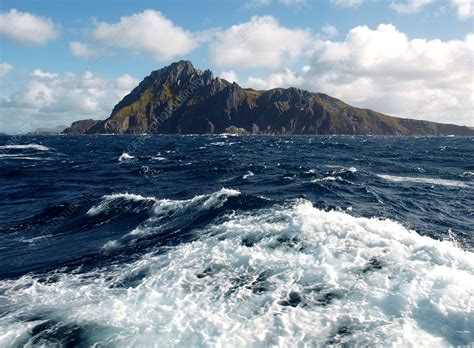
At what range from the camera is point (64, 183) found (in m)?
45.7

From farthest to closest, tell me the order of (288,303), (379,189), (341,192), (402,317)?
(379,189), (341,192), (288,303), (402,317)

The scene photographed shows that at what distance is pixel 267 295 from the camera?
15273 mm

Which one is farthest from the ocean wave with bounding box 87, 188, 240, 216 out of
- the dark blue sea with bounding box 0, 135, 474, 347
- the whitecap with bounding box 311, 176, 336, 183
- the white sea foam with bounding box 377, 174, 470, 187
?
the white sea foam with bounding box 377, 174, 470, 187

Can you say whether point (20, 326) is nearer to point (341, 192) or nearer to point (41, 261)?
point (41, 261)

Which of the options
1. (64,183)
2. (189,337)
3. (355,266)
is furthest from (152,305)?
(64,183)

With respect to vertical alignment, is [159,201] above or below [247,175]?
below

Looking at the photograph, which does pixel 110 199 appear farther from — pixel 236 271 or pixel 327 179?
pixel 327 179

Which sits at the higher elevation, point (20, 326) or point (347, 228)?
point (347, 228)

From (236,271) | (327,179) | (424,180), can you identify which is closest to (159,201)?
(236,271)

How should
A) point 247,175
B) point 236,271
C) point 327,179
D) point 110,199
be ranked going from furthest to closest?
point 247,175 → point 327,179 → point 110,199 → point 236,271

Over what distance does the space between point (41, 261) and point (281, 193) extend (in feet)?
69.2

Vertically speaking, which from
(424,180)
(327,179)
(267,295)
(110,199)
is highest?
(327,179)

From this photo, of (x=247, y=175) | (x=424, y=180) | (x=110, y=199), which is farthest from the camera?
(x=247, y=175)

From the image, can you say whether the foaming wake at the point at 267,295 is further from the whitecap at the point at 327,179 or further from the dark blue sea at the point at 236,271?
the whitecap at the point at 327,179
